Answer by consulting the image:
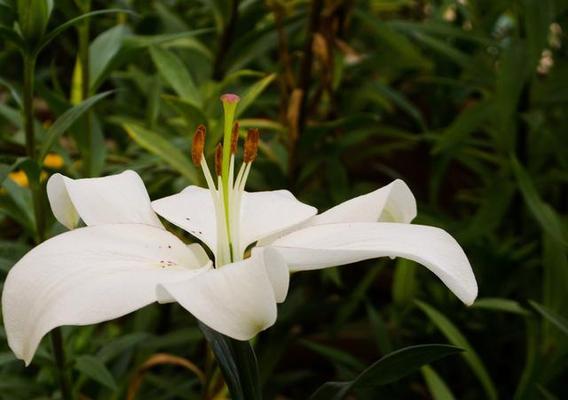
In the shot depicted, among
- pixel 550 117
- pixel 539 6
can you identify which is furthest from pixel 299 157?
pixel 550 117

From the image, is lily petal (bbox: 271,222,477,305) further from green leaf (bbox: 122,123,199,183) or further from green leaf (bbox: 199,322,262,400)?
green leaf (bbox: 122,123,199,183)

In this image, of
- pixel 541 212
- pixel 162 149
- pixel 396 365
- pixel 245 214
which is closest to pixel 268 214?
pixel 245 214

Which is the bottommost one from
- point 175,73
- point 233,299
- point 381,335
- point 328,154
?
point 381,335

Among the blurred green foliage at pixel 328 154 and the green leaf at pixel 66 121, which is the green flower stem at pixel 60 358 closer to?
the blurred green foliage at pixel 328 154

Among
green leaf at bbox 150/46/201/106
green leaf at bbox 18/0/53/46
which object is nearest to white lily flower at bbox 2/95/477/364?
green leaf at bbox 18/0/53/46

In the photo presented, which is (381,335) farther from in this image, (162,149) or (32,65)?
(32,65)

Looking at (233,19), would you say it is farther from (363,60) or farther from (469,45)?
(469,45)

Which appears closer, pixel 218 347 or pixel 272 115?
pixel 218 347
